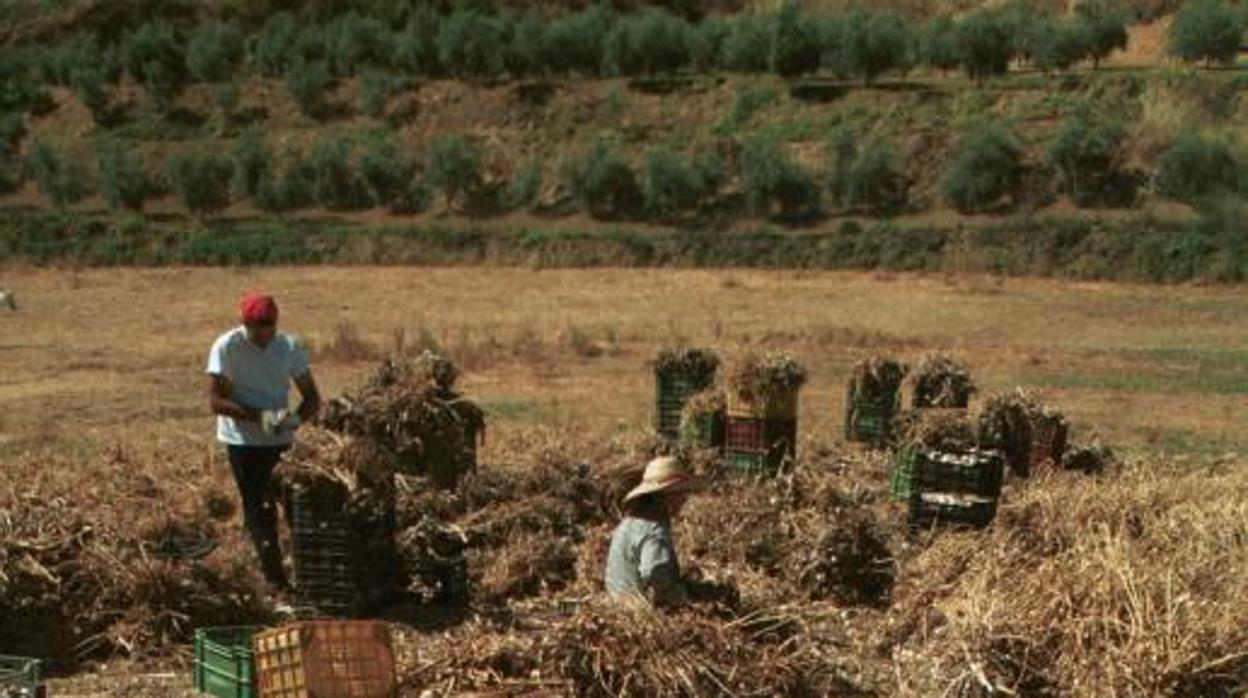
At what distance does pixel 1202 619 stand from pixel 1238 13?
54.9 m

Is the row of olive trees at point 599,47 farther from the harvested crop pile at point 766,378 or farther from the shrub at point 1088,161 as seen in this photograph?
the harvested crop pile at point 766,378

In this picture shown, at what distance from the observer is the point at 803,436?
1600cm

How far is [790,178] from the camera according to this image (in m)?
49.3

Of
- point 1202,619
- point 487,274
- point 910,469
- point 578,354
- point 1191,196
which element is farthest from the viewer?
point 1191,196

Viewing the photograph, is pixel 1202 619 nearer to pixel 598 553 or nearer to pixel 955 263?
pixel 598 553

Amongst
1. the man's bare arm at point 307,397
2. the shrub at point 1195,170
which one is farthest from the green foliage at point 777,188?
the man's bare arm at point 307,397

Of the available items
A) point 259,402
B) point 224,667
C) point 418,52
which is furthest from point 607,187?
point 224,667

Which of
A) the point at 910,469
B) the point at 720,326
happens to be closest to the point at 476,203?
the point at 720,326

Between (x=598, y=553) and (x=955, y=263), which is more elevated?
(x=598, y=553)

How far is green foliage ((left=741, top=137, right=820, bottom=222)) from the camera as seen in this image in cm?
4931

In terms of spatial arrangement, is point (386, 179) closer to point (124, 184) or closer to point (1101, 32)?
point (124, 184)

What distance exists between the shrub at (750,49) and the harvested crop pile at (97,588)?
53.7 meters

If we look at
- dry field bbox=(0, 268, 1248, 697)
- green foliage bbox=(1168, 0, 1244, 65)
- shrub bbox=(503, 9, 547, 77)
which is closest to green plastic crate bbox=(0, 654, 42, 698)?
dry field bbox=(0, 268, 1248, 697)

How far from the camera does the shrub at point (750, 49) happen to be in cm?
6141
